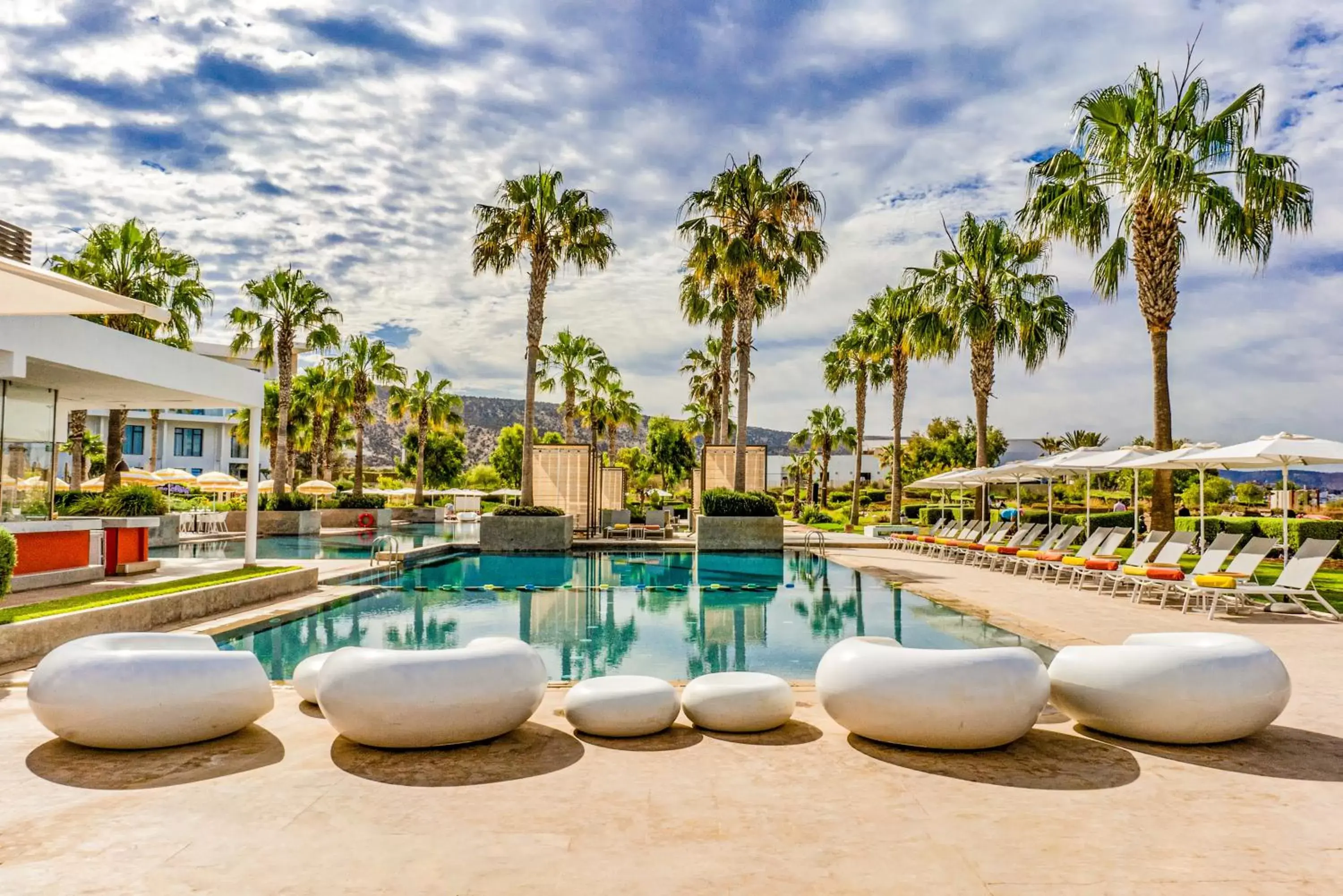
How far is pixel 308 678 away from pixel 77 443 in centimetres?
2322

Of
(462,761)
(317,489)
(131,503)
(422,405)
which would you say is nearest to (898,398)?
(317,489)

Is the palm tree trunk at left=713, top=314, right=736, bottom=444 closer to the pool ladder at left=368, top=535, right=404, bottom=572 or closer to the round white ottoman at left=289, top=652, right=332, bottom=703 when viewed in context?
the pool ladder at left=368, top=535, right=404, bottom=572

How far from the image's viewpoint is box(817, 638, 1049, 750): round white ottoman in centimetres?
441

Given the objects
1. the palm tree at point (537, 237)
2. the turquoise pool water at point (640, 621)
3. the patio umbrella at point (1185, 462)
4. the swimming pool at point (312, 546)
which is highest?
the palm tree at point (537, 237)

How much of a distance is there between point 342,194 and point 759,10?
1099cm

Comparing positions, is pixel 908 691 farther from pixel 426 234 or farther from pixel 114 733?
pixel 426 234

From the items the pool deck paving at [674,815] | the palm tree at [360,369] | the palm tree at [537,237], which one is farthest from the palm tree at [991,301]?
the palm tree at [360,369]

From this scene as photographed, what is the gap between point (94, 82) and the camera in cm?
1270

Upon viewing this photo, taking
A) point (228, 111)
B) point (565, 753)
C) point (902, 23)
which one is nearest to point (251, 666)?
point (565, 753)

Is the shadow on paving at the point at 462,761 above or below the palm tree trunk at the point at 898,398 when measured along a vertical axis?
below

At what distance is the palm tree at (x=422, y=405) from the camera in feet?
135

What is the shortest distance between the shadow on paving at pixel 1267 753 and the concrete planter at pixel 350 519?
97.4 feet

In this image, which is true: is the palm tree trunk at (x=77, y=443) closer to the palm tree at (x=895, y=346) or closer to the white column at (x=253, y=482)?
the white column at (x=253, y=482)

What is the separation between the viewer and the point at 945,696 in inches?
174
